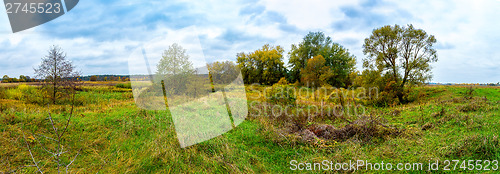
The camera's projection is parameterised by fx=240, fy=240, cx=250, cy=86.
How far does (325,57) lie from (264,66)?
27.3 feet

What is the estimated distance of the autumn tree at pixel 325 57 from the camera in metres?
31.2

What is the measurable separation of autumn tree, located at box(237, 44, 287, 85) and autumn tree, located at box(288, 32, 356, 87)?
1.86 meters

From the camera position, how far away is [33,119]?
6672 mm

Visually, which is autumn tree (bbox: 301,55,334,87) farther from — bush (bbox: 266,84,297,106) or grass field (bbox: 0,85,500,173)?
grass field (bbox: 0,85,500,173)

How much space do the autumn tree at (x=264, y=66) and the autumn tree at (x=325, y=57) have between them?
1861mm

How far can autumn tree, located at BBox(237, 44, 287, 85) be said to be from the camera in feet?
108

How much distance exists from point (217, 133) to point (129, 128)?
2.40 metres

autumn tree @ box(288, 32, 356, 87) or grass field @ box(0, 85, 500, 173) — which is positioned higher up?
autumn tree @ box(288, 32, 356, 87)
